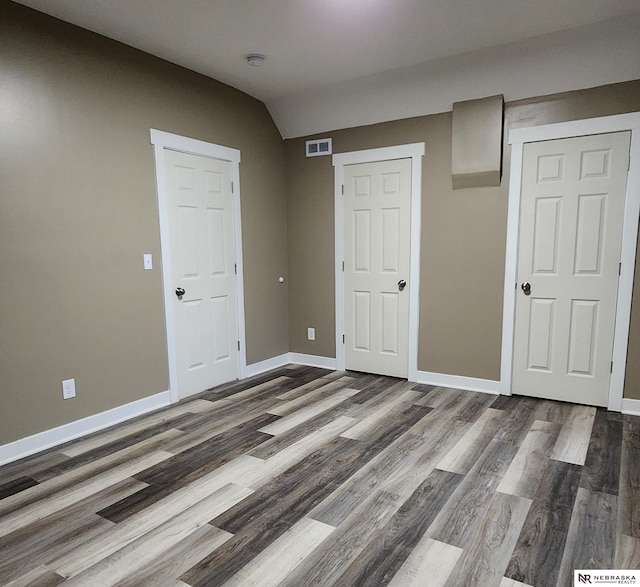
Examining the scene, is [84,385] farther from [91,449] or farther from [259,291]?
[259,291]

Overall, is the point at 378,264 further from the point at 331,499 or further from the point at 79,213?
the point at 79,213

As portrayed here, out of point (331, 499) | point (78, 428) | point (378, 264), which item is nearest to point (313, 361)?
point (378, 264)

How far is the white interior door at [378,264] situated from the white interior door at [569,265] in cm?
100

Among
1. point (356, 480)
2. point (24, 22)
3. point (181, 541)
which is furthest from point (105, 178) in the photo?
point (356, 480)

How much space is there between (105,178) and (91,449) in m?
1.84

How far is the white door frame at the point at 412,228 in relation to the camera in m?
3.92

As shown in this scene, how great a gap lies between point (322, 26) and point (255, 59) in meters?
0.70

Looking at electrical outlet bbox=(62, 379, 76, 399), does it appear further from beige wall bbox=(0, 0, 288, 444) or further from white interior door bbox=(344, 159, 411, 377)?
white interior door bbox=(344, 159, 411, 377)

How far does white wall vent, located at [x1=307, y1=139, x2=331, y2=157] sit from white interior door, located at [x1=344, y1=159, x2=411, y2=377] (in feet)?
1.04

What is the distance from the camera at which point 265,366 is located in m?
4.57

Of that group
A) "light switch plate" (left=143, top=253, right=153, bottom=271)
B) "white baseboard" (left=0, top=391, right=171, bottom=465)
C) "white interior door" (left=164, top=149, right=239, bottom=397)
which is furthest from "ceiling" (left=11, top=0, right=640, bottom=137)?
"white baseboard" (left=0, top=391, right=171, bottom=465)

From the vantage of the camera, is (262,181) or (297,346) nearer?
(262,181)

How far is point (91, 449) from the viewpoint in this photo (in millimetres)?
2799

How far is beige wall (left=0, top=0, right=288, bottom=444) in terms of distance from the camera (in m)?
2.60
